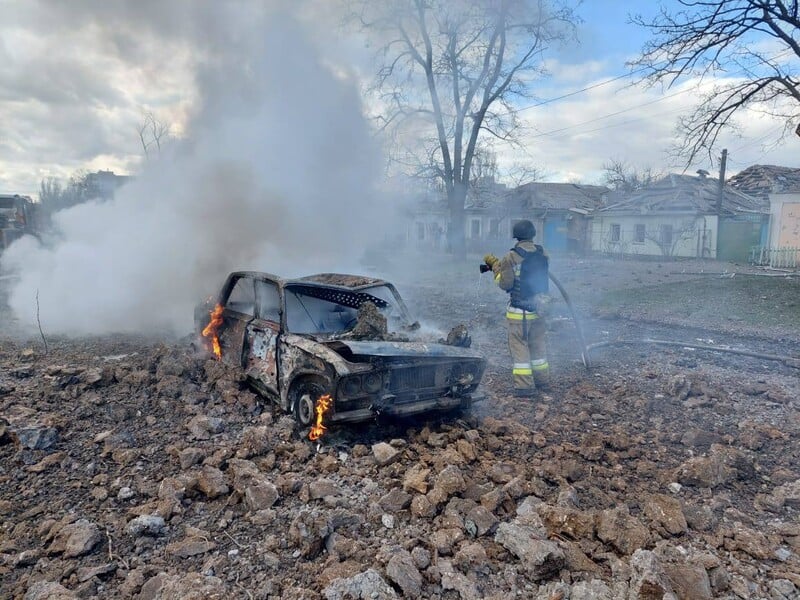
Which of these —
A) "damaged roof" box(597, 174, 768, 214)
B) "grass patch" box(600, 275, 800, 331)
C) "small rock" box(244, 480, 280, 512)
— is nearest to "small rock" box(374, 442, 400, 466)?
"small rock" box(244, 480, 280, 512)

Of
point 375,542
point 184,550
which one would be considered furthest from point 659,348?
point 184,550

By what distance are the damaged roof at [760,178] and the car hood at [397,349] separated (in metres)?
29.6

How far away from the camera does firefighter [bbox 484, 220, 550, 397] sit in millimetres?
5938

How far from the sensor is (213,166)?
32.1ft

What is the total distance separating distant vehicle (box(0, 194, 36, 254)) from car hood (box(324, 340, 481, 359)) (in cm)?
2077

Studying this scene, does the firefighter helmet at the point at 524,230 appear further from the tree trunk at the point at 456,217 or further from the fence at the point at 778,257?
the fence at the point at 778,257

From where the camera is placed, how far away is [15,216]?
2067 centimetres

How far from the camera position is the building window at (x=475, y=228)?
1518 inches

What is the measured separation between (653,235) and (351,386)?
97.4ft

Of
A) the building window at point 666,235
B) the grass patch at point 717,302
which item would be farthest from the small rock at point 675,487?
the building window at point 666,235

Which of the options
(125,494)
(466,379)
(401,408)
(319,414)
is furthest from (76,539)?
(466,379)

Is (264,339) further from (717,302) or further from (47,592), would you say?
(717,302)

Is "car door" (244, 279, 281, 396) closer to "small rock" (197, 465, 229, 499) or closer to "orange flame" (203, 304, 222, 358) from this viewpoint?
"orange flame" (203, 304, 222, 358)

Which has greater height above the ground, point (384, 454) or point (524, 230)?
point (524, 230)
